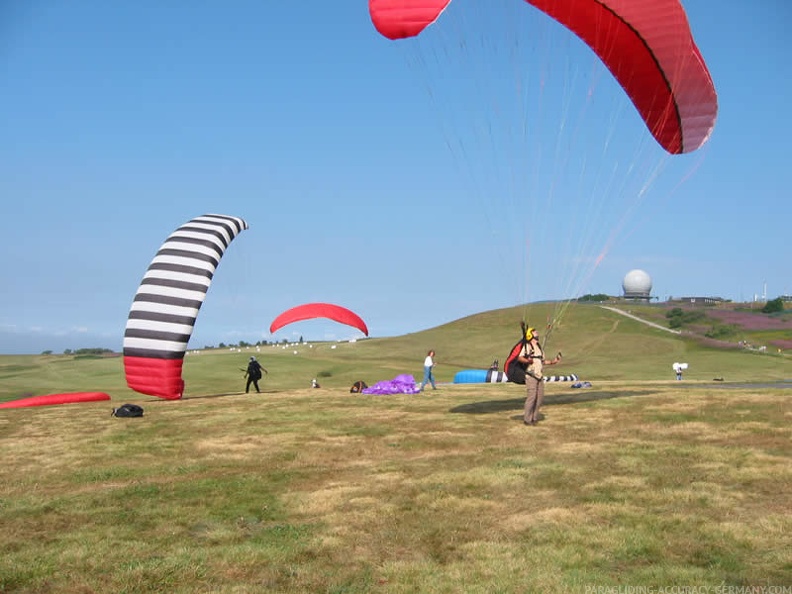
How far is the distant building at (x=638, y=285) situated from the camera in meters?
106

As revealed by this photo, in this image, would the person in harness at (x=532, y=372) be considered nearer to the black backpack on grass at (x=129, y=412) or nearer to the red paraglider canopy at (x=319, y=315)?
the black backpack on grass at (x=129, y=412)

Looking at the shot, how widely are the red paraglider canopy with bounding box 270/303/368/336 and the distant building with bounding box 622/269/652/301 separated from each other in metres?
81.5

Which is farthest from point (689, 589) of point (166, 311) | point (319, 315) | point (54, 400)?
point (54, 400)

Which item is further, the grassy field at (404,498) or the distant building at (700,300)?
the distant building at (700,300)

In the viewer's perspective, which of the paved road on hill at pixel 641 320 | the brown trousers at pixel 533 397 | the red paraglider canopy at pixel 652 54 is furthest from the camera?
the paved road on hill at pixel 641 320

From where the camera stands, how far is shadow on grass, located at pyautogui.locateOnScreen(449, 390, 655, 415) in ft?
71.1

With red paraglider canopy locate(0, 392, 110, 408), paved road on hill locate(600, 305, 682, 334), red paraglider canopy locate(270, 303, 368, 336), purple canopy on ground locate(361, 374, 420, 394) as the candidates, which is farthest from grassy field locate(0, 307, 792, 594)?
paved road on hill locate(600, 305, 682, 334)

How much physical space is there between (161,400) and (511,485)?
799 inches

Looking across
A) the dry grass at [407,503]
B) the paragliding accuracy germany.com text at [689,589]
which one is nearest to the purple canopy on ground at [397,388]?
the dry grass at [407,503]

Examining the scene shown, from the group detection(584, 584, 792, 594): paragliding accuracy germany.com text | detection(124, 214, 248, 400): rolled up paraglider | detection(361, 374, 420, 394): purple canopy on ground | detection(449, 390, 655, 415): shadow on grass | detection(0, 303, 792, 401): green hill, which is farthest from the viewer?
detection(0, 303, 792, 401): green hill

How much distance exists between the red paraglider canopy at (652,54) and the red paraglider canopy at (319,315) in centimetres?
1824

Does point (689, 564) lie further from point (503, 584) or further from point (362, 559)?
point (362, 559)

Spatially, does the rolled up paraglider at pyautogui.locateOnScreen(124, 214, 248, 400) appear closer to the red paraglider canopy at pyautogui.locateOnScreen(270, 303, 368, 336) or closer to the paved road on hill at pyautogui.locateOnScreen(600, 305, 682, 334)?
the red paraglider canopy at pyautogui.locateOnScreen(270, 303, 368, 336)

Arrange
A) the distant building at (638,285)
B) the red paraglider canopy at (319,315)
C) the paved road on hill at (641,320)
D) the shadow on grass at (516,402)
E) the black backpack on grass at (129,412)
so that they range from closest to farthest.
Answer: the shadow on grass at (516,402) → the black backpack on grass at (129,412) → the red paraglider canopy at (319,315) → the paved road on hill at (641,320) → the distant building at (638,285)
